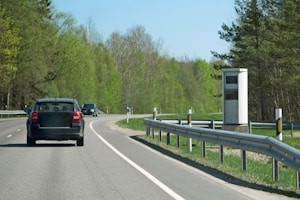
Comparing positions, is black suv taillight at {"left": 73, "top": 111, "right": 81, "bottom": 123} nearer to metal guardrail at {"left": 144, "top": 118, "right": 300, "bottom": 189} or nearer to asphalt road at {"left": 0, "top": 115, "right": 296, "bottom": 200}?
→ asphalt road at {"left": 0, "top": 115, "right": 296, "bottom": 200}

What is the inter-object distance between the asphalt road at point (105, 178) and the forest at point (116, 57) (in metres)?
37.2

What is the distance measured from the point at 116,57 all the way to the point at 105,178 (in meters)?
107

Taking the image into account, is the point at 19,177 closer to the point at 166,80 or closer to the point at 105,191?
the point at 105,191

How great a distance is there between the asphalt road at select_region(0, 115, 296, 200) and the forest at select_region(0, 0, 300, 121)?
37.2 metres

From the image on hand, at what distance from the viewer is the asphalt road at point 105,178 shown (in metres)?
10.9

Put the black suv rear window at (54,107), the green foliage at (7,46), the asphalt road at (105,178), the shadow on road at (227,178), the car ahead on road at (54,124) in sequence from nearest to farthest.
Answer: the asphalt road at (105,178)
the shadow on road at (227,178)
the car ahead on road at (54,124)
the black suv rear window at (54,107)
the green foliage at (7,46)

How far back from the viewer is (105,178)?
43.2ft

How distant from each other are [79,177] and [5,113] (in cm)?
5027

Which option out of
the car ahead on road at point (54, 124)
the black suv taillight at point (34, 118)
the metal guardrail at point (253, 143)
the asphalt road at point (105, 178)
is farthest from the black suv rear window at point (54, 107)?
the metal guardrail at point (253, 143)

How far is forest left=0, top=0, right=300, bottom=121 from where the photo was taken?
193ft

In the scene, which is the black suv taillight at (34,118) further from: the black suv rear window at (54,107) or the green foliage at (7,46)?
the green foliage at (7,46)

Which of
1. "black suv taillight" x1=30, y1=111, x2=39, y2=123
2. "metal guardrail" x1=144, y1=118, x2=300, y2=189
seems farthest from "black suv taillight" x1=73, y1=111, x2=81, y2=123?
"metal guardrail" x1=144, y1=118, x2=300, y2=189

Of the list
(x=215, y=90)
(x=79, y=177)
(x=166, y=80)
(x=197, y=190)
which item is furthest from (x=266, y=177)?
(x=215, y=90)

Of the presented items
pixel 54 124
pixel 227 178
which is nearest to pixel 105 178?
pixel 227 178
